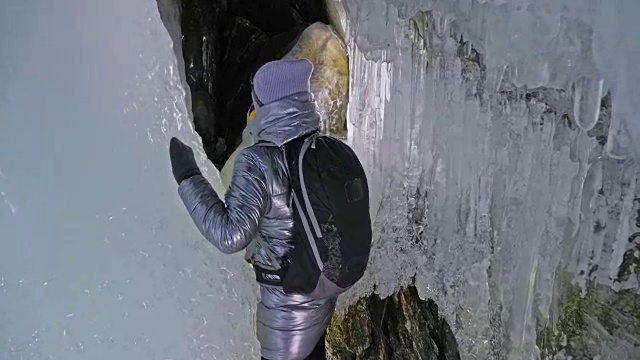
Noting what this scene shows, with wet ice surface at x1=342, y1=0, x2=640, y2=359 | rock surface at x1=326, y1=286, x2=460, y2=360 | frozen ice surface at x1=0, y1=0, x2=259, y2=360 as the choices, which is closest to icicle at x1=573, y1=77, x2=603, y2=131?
wet ice surface at x1=342, y1=0, x2=640, y2=359

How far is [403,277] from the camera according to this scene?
2461 millimetres

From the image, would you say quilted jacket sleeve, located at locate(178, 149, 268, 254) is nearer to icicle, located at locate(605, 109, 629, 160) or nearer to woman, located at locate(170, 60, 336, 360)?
woman, located at locate(170, 60, 336, 360)

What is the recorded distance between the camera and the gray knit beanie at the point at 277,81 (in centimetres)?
151

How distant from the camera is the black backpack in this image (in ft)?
4.98

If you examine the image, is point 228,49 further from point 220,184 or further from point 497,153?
point 497,153

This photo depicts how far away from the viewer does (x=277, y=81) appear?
59.3 inches

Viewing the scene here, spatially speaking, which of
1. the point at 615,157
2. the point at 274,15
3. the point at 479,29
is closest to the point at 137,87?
the point at 274,15

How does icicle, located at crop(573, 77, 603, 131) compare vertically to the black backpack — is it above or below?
above

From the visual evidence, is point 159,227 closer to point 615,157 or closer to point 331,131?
point 331,131

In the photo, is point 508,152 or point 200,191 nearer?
point 200,191

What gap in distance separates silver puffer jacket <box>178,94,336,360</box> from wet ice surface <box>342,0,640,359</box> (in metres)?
0.52

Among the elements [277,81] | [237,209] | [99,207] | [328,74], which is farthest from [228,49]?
[237,209]

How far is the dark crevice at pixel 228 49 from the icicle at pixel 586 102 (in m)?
1.82

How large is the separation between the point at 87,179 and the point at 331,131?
1040mm
